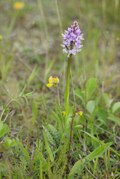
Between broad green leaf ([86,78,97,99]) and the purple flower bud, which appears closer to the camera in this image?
the purple flower bud

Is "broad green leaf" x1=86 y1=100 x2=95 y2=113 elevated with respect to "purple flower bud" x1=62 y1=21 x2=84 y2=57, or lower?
lower

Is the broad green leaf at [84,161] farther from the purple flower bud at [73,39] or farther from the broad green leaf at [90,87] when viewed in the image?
the broad green leaf at [90,87]

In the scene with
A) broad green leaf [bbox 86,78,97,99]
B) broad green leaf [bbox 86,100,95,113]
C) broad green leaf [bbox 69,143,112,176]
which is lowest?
broad green leaf [bbox 69,143,112,176]

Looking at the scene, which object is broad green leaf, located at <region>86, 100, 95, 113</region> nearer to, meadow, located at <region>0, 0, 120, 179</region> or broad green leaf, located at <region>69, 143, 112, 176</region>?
meadow, located at <region>0, 0, 120, 179</region>

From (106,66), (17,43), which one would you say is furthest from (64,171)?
(17,43)

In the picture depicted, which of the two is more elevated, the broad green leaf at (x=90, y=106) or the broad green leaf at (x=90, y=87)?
the broad green leaf at (x=90, y=87)

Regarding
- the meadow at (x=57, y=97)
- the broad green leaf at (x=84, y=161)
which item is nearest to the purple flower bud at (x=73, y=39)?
the meadow at (x=57, y=97)

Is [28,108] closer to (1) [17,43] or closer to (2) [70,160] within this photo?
(2) [70,160]

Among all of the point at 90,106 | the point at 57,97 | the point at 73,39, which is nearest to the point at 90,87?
the point at 90,106

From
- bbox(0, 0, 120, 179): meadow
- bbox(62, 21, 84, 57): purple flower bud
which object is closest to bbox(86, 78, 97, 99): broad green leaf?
bbox(0, 0, 120, 179): meadow
